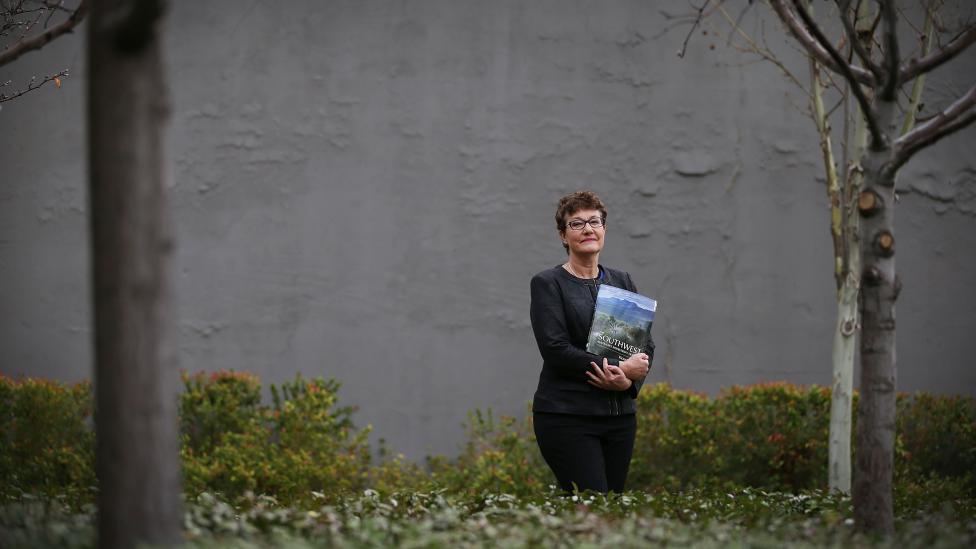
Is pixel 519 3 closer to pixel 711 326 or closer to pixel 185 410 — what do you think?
pixel 711 326

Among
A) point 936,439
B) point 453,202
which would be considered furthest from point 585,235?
point 936,439

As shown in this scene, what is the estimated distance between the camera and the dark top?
4816mm

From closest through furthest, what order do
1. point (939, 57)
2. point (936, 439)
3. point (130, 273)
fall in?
point (130, 273)
point (939, 57)
point (936, 439)

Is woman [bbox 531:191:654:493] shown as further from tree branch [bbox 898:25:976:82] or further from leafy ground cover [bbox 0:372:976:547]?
tree branch [bbox 898:25:976:82]

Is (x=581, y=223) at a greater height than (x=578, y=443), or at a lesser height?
greater

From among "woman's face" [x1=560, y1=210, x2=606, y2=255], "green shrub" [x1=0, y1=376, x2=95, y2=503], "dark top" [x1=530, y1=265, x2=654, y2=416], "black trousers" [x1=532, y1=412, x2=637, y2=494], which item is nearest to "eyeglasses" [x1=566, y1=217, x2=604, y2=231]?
"woman's face" [x1=560, y1=210, x2=606, y2=255]

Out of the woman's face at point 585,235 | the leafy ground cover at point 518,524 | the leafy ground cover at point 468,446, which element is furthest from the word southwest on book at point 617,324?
the leafy ground cover at point 468,446

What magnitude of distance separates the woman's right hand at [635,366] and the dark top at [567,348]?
8 centimetres

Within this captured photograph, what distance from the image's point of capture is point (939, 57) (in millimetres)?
4219

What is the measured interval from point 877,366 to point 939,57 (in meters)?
1.25

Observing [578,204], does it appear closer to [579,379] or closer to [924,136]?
[579,379]

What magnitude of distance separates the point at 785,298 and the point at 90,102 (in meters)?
5.60

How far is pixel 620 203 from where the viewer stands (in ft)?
24.4

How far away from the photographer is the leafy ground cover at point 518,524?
356cm
